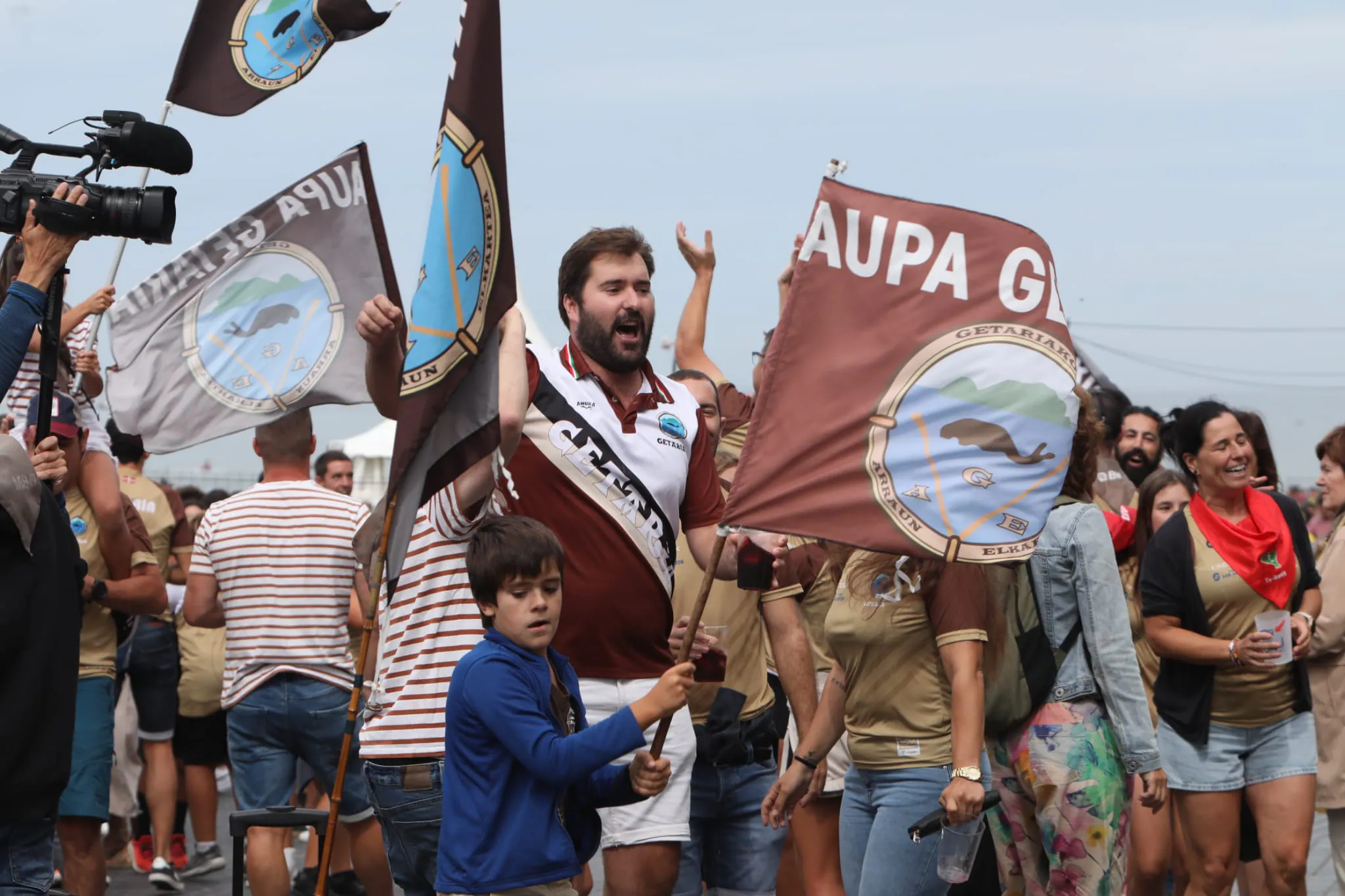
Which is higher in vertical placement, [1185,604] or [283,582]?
[1185,604]

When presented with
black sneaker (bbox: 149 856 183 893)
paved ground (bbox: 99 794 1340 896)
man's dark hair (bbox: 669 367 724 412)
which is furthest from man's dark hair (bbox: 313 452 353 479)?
man's dark hair (bbox: 669 367 724 412)

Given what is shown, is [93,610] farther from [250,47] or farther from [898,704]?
[898,704]

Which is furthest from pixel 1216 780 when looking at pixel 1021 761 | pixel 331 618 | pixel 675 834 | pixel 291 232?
pixel 291 232

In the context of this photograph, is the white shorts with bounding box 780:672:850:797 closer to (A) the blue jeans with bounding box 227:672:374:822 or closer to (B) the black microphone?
(A) the blue jeans with bounding box 227:672:374:822

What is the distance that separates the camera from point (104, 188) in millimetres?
5039

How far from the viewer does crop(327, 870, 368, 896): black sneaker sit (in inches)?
360

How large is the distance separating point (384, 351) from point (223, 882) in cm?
602

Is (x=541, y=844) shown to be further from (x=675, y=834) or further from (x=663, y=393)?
(x=663, y=393)

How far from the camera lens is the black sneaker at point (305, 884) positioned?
9.31 meters

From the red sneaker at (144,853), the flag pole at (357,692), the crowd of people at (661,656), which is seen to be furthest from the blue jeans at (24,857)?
the red sneaker at (144,853)

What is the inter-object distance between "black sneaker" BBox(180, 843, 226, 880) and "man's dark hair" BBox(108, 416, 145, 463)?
227 cm

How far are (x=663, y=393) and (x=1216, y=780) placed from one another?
2.96 m

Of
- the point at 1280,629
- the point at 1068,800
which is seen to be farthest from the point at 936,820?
the point at 1280,629

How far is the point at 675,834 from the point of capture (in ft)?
17.1
